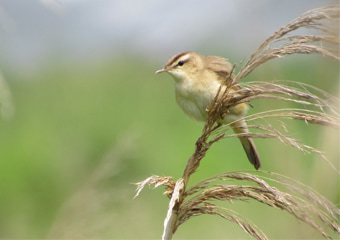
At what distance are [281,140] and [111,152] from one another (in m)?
1.74

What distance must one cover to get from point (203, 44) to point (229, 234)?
219 inches

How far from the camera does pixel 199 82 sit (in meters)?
3.54

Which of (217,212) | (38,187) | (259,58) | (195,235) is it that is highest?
(259,58)

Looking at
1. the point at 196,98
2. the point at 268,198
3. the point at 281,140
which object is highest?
the point at 281,140

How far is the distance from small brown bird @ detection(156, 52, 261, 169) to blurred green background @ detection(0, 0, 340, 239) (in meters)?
0.36

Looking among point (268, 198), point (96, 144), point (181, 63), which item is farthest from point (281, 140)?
point (96, 144)

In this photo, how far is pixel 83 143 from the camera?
6434mm

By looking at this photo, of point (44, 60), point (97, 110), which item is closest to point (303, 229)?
point (97, 110)

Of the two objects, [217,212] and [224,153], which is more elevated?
[217,212]

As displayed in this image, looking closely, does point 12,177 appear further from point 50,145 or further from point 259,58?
point 259,58

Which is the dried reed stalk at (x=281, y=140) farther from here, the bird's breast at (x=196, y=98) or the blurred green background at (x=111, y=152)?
the bird's breast at (x=196, y=98)

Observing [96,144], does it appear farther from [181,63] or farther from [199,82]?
[199,82]

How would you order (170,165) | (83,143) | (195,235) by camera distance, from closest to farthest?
1. (195,235)
2. (83,143)
3. (170,165)

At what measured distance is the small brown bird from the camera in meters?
3.50
